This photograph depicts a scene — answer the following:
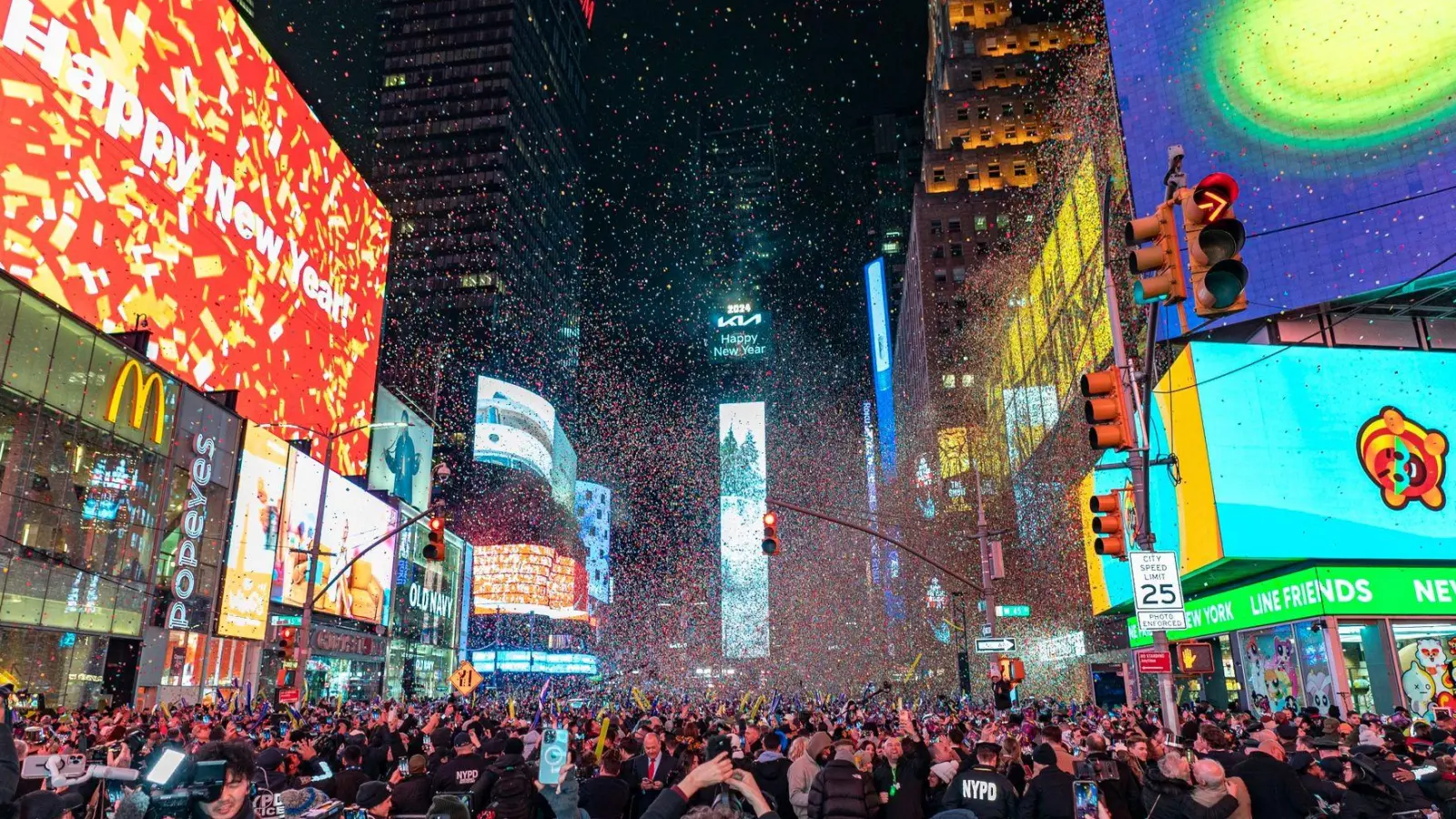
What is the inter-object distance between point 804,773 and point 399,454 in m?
63.7

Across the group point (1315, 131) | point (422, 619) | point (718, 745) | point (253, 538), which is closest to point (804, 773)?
point (718, 745)

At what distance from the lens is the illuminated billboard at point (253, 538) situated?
40.4 m

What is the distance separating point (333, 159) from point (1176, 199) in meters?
58.0

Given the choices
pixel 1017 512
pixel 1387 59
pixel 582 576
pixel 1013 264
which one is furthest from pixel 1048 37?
pixel 582 576

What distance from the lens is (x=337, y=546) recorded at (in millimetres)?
52625

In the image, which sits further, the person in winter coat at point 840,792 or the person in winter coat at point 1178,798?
the person in winter coat at point 840,792

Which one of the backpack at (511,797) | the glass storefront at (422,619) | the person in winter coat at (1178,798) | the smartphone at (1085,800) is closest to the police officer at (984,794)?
the smartphone at (1085,800)

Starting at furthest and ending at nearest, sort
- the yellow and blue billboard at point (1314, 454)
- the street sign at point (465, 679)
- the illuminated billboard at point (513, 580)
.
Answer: the illuminated billboard at point (513, 580), the yellow and blue billboard at point (1314, 454), the street sign at point (465, 679)

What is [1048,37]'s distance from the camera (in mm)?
93562

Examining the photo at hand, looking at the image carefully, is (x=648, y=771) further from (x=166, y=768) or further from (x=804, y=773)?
(x=166, y=768)

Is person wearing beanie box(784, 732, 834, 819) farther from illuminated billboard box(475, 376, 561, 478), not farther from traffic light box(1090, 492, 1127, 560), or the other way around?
illuminated billboard box(475, 376, 561, 478)

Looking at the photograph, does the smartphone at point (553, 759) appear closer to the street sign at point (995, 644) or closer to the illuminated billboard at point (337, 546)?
the street sign at point (995, 644)

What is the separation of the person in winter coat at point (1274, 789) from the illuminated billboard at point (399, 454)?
2393 inches

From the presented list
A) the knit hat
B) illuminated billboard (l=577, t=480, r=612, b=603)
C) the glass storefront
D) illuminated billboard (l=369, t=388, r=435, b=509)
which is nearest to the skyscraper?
illuminated billboard (l=577, t=480, r=612, b=603)
